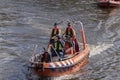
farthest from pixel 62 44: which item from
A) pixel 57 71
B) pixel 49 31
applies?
pixel 49 31

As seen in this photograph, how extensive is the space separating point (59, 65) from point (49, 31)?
866 centimetres

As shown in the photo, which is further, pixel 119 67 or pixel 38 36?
pixel 38 36

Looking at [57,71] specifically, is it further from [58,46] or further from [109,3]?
[109,3]

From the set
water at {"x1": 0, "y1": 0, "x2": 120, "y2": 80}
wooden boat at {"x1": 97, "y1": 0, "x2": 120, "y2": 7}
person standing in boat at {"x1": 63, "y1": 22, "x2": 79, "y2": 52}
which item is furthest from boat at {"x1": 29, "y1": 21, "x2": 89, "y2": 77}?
wooden boat at {"x1": 97, "y1": 0, "x2": 120, "y2": 7}

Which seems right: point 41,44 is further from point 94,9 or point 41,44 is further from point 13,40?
point 94,9

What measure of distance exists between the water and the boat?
1.35 ft

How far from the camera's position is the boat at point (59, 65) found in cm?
1473

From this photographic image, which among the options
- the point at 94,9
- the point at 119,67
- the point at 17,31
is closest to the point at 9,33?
the point at 17,31

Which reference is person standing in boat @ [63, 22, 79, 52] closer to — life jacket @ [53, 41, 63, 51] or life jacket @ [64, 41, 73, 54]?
life jacket @ [64, 41, 73, 54]

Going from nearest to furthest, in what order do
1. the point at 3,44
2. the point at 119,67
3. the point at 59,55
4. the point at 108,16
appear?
the point at 59,55, the point at 119,67, the point at 3,44, the point at 108,16

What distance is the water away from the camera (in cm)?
1709

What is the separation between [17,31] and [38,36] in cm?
190

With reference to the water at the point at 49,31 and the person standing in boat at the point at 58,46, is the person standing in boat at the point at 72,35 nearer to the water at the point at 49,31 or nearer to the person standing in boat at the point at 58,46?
the person standing in boat at the point at 58,46

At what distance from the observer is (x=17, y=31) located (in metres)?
23.6
